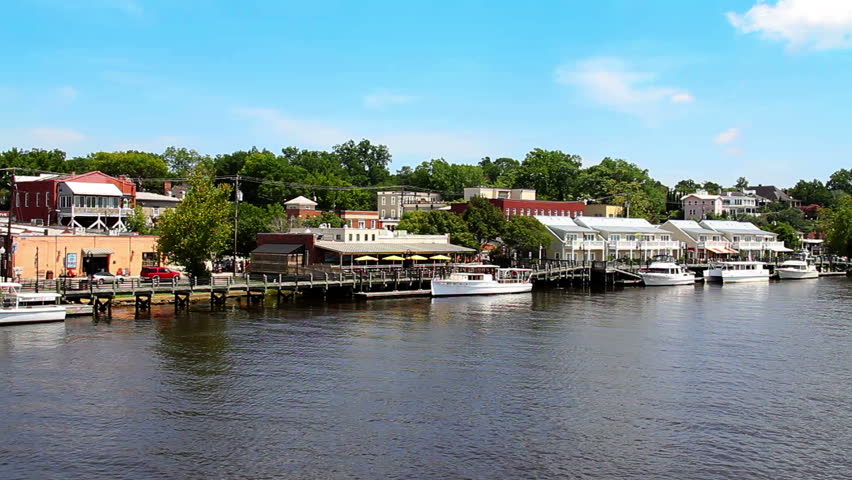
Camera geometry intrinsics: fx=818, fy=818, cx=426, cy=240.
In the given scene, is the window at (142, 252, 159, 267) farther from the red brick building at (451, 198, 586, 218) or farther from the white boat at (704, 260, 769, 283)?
the white boat at (704, 260, 769, 283)

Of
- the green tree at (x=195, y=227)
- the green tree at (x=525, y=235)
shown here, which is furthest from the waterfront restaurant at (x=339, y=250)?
the green tree at (x=525, y=235)

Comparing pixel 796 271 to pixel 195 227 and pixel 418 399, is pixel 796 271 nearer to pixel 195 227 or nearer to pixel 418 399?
pixel 195 227

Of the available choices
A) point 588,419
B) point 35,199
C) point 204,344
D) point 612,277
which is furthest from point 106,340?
point 612,277

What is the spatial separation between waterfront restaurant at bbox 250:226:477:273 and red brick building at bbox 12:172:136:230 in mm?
18764

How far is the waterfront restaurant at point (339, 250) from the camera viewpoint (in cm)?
7744

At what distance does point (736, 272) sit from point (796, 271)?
43.4 feet

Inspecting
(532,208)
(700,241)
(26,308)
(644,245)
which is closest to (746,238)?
(700,241)

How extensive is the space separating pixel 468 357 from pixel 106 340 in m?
20.5

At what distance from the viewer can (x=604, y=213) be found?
136 m

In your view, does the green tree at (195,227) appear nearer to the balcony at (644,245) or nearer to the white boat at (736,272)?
the balcony at (644,245)

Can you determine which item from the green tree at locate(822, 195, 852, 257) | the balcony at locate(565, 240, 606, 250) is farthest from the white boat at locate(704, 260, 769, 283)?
the green tree at locate(822, 195, 852, 257)

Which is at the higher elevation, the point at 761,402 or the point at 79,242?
the point at 79,242

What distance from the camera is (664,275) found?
9556cm

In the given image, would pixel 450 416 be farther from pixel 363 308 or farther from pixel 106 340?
pixel 363 308
